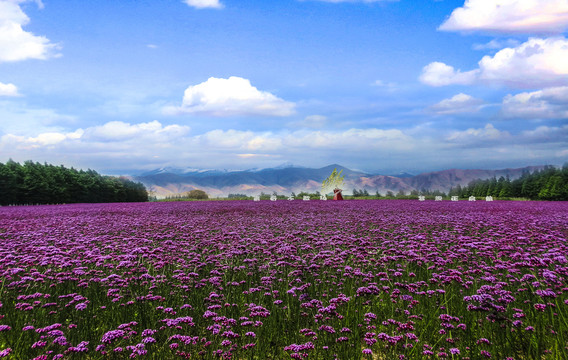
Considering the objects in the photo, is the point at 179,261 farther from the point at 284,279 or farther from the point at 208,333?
the point at 208,333

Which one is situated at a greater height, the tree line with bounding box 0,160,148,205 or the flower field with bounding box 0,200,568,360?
the tree line with bounding box 0,160,148,205

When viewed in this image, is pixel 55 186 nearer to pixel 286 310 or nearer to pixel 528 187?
pixel 286 310

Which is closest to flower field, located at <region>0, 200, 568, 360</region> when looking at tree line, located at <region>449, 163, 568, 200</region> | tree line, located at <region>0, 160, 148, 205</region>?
tree line, located at <region>0, 160, 148, 205</region>

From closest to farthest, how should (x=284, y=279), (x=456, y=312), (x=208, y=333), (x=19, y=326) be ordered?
1. (x=208, y=333)
2. (x=19, y=326)
3. (x=456, y=312)
4. (x=284, y=279)

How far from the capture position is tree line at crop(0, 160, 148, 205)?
4960cm

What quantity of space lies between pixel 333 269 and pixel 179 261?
12.2 ft

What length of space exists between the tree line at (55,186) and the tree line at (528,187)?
2718 inches

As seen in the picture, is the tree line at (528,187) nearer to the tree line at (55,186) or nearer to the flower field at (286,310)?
the flower field at (286,310)

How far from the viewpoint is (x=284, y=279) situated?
292 inches

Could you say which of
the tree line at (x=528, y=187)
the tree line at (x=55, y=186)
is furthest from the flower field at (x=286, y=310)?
the tree line at (x=528, y=187)

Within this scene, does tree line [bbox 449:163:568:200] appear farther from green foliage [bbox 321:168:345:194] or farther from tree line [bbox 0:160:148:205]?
tree line [bbox 0:160:148:205]

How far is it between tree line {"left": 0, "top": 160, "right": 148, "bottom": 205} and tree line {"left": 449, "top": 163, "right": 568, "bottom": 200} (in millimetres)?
69029

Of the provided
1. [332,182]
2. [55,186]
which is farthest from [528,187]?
[55,186]

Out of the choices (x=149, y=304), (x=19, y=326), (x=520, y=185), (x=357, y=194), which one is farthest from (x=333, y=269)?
(x=520, y=185)
